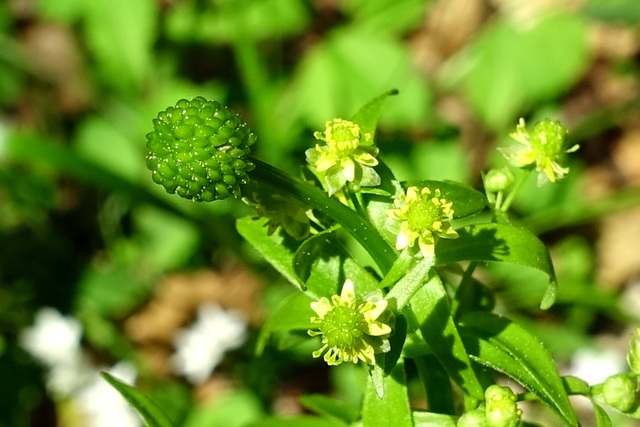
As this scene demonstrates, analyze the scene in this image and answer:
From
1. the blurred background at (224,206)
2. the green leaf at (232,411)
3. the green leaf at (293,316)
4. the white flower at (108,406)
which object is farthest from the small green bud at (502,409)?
the white flower at (108,406)

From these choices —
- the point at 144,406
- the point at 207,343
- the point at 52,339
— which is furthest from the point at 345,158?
the point at 52,339

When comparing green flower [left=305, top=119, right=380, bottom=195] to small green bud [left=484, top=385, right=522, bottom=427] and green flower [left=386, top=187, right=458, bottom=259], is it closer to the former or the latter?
green flower [left=386, top=187, right=458, bottom=259]

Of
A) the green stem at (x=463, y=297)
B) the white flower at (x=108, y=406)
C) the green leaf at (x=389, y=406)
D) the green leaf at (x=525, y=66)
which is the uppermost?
the green leaf at (x=525, y=66)

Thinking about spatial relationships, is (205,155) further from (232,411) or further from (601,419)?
(232,411)

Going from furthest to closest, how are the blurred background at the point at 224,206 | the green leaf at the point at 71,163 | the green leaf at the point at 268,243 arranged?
the blurred background at the point at 224,206 < the green leaf at the point at 71,163 < the green leaf at the point at 268,243

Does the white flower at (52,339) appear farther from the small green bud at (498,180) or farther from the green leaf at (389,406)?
the small green bud at (498,180)
